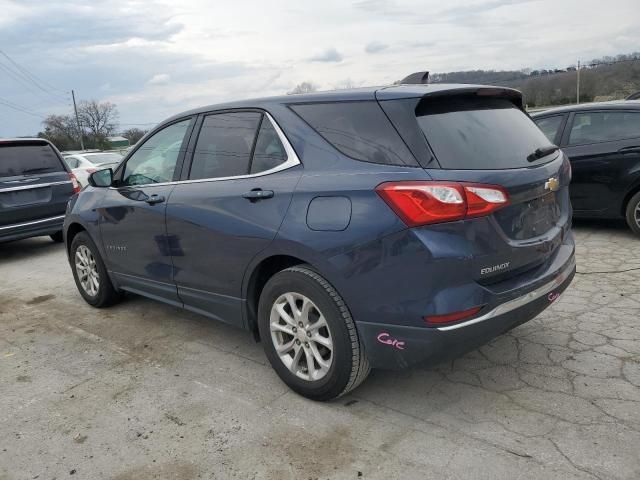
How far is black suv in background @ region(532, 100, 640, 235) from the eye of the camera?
6.07 metres

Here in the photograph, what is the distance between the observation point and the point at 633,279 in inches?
188

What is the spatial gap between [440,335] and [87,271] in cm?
378

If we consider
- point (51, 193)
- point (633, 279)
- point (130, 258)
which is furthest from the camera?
point (51, 193)

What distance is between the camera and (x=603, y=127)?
6418 mm

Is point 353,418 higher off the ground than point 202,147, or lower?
lower

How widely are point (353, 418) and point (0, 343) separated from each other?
317cm

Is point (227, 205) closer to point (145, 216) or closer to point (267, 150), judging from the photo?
point (267, 150)

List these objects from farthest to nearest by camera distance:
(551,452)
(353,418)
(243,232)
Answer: (243,232) → (353,418) → (551,452)

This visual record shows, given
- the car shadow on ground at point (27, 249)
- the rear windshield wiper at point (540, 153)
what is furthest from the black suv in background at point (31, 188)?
the rear windshield wiper at point (540, 153)

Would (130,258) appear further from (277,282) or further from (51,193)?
(51,193)

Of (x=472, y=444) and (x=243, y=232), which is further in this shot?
(x=243, y=232)

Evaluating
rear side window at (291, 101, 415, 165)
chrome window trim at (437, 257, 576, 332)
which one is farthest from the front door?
chrome window trim at (437, 257, 576, 332)

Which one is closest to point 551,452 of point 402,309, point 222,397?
point 402,309

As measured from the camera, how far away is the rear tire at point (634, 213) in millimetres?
6024
